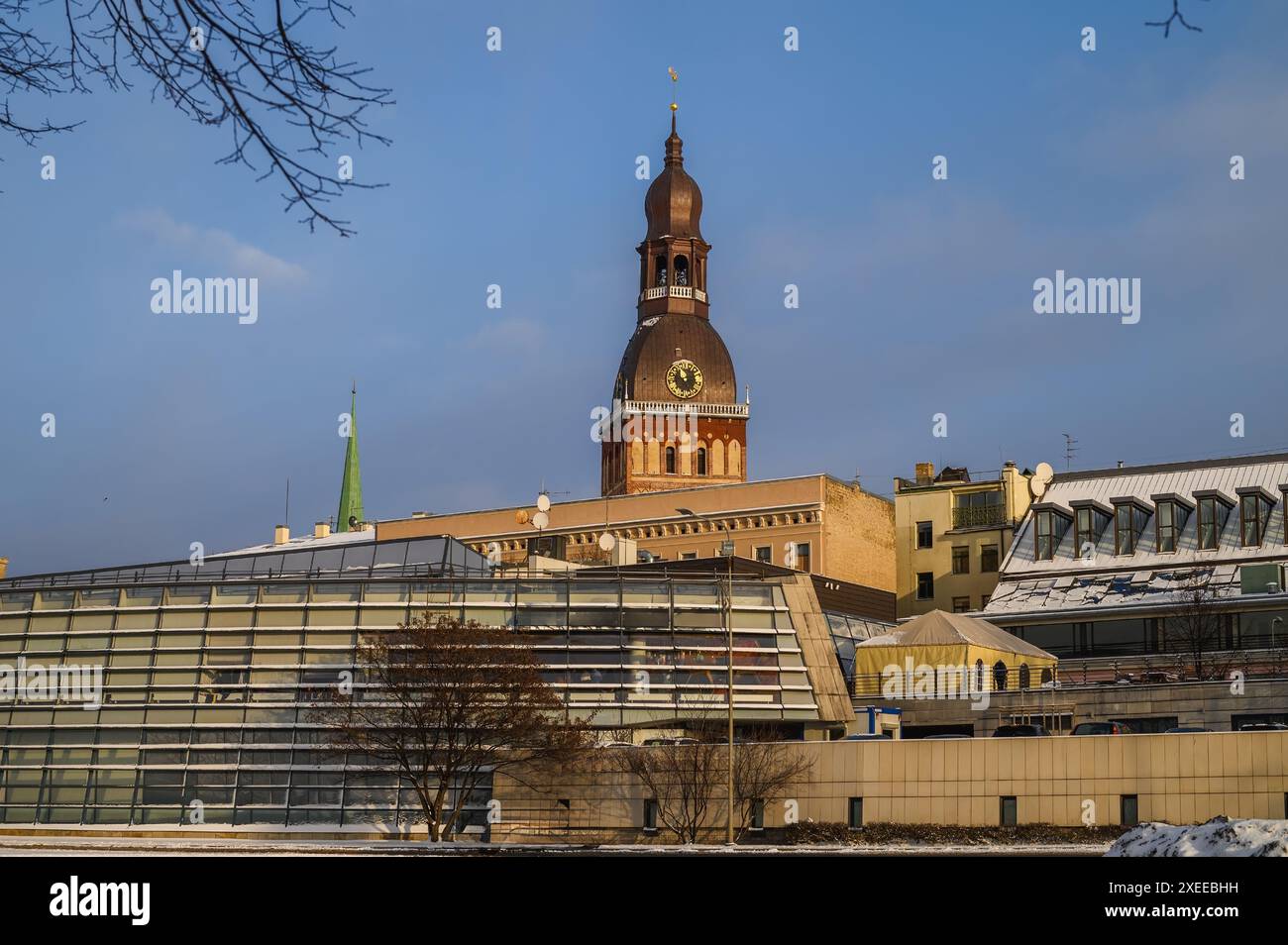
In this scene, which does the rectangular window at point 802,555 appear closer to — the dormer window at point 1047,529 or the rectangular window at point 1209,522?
the dormer window at point 1047,529

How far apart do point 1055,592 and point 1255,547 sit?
8.70 m

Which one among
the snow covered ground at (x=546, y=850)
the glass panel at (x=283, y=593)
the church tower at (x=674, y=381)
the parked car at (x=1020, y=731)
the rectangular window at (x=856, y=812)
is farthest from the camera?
the church tower at (x=674, y=381)

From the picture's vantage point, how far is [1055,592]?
3189 inches

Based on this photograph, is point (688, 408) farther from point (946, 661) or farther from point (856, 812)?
point (856, 812)

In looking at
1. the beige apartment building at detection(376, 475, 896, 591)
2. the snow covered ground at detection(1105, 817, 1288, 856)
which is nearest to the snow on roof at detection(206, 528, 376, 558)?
the beige apartment building at detection(376, 475, 896, 591)

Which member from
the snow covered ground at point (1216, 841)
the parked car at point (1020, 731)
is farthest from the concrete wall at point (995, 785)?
the snow covered ground at point (1216, 841)

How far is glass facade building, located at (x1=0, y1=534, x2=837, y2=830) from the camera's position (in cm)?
6669

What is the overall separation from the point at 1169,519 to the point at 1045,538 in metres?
5.79

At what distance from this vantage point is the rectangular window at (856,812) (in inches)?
2206

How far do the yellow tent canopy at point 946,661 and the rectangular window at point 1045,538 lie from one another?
12718 mm

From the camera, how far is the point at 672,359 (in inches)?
5531

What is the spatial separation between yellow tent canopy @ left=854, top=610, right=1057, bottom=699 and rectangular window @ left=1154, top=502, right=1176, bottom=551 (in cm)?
1210

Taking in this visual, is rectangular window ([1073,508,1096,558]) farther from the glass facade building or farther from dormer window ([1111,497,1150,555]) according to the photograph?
the glass facade building
